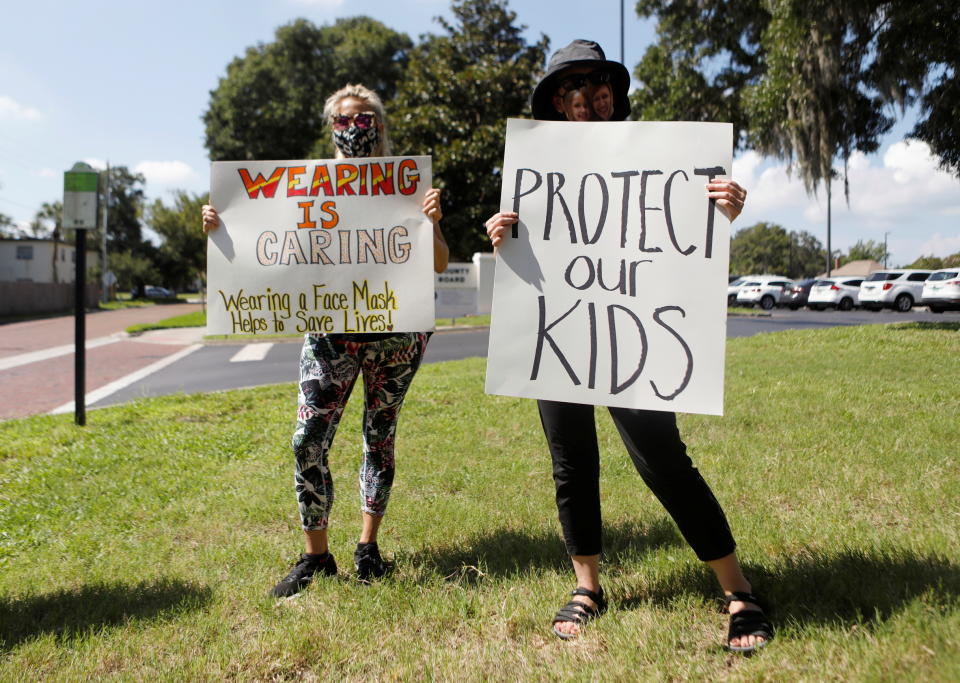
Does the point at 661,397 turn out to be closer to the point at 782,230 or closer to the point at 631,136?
the point at 631,136

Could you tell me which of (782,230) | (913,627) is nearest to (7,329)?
(913,627)

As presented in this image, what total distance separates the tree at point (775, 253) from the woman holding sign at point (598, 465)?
116 meters

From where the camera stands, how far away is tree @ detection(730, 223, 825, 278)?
115 m

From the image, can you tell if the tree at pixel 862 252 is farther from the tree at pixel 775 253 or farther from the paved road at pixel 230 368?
the paved road at pixel 230 368

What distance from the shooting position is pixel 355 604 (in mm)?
2436

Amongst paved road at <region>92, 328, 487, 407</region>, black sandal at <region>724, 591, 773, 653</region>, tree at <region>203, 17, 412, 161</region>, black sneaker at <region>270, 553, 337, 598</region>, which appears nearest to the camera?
black sandal at <region>724, 591, 773, 653</region>

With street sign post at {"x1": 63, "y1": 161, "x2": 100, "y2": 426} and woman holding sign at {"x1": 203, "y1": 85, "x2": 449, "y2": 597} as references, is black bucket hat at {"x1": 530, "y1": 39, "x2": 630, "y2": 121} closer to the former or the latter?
woman holding sign at {"x1": 203, "y1": 85, "x2": 449, "y2": 597}

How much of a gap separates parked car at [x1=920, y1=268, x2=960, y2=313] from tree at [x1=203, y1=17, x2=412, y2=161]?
23.7 meters

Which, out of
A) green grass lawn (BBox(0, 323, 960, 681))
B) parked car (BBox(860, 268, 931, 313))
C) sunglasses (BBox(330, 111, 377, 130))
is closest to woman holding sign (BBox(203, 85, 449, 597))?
sunglasses (BBox(330, 111, 377, 130))

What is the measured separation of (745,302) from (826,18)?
25815mm

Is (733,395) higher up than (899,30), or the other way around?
(899,30)

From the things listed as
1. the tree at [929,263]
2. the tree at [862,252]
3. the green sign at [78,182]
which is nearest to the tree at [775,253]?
the tree at [862,252]

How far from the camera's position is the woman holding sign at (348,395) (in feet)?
8.61

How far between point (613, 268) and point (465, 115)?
19.4 metres
